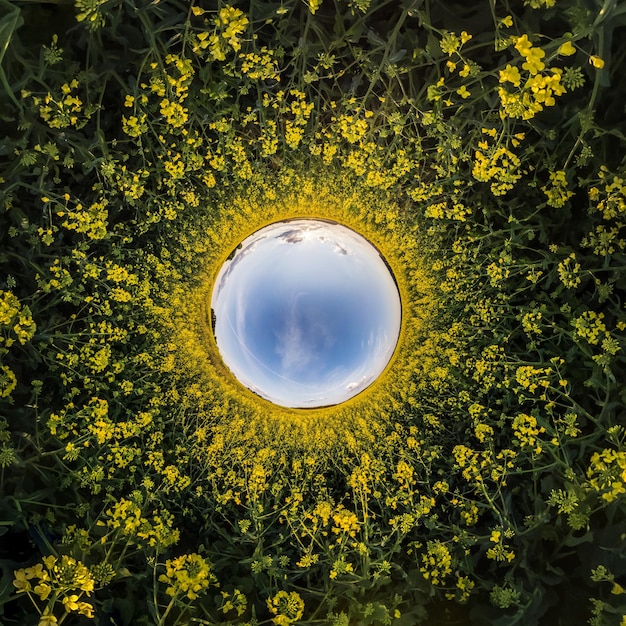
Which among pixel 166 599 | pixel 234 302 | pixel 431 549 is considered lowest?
pixel 166 599

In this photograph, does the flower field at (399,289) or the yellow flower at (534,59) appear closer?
the yellow flower at (534,59)

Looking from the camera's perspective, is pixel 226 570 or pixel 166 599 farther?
pixel 226 570

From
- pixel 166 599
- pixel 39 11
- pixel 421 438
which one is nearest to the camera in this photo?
pixel 39 11

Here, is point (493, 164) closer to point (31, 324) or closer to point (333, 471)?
point (333, 471)

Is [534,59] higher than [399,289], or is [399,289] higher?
[399,289]

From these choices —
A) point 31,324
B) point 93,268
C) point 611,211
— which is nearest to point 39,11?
point 93,268

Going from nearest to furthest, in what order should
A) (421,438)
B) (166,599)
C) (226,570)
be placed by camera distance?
1. (166,599)
2. (226,570)
3. (421,438)

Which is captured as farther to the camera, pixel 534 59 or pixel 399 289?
pixel 399 289

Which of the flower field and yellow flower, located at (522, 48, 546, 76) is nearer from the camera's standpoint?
yellow flower, located at (522, 48, 546, 76)
